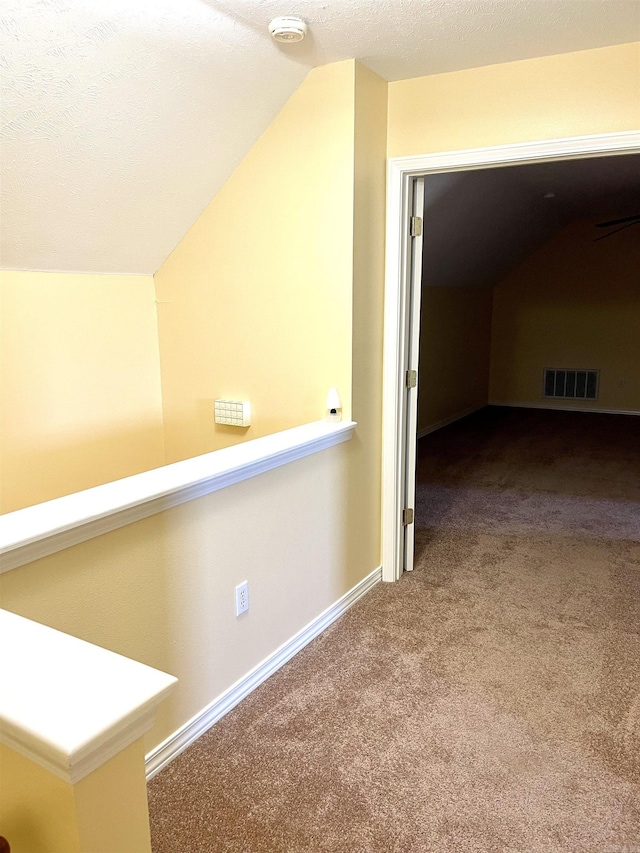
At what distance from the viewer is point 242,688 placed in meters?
2.29

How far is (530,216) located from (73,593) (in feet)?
20.4

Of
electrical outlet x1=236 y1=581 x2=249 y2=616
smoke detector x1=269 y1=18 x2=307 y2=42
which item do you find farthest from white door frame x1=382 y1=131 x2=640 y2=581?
electrical outlet x1=236 y1=581 x2=249 y2=616

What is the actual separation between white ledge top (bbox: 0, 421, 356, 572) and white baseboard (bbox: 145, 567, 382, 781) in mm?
722

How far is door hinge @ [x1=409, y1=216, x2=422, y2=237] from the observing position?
297 cm

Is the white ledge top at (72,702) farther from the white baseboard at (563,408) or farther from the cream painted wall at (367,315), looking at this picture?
the white baseboard at (563,408)

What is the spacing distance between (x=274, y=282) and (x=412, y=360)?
0.77 metres

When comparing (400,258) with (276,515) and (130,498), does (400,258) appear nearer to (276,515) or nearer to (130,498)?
(276,515)

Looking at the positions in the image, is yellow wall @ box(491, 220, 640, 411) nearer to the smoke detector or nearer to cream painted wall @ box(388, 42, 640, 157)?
cream painted wall @ box(388, 42, 640, 157)

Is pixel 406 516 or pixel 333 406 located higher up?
pixel 333 406

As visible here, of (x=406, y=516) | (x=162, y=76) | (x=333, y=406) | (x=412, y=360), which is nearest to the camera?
(x=162, y=76)

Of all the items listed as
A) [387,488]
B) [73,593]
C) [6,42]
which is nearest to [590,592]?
[387,488]

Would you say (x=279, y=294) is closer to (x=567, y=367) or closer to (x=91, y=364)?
(x=91, y=364)

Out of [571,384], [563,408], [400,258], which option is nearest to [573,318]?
[571,384]

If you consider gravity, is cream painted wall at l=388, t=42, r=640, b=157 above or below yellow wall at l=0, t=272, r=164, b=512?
above
